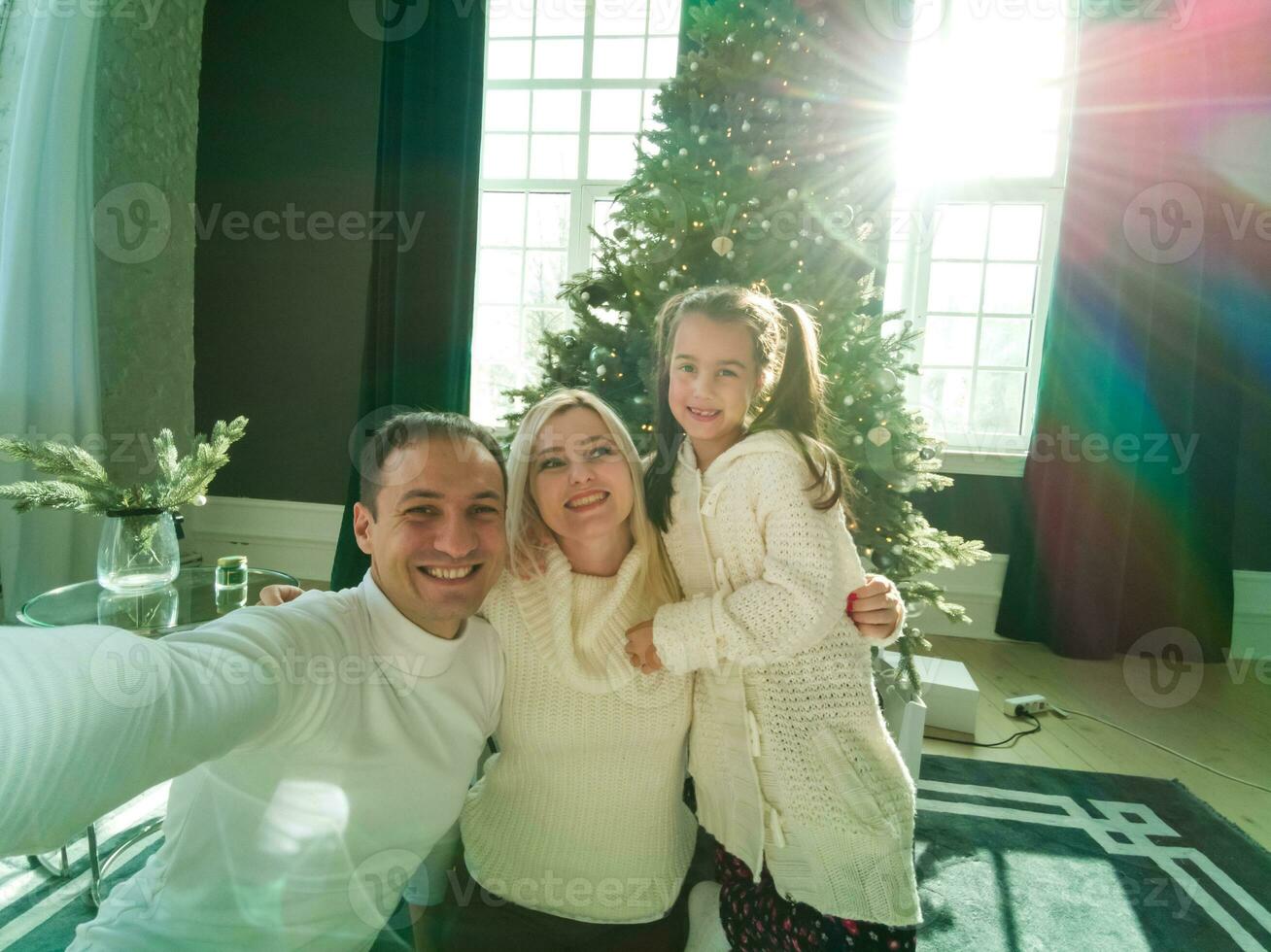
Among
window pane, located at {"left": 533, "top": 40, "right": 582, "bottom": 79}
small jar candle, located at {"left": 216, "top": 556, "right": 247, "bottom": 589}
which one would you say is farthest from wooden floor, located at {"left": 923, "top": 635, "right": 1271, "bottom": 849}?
window pane, located at {"left": 533, "top": 40, "right": 582, "bottom": 79}

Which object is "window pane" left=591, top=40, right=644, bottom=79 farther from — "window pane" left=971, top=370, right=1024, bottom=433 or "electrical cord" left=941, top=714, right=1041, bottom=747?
"electrical cord" left=941, top=714, right=1041, bottom=747

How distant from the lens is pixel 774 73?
224 centimetres

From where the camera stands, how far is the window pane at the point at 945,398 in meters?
3.77

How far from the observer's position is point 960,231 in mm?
3699

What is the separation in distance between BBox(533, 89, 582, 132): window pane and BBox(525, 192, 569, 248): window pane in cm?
37

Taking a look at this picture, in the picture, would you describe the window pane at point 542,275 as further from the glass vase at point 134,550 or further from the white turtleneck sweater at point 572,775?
the white turtleneck sweater at point 572,775

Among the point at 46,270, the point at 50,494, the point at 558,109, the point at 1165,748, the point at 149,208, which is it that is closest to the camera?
the point at 50,494

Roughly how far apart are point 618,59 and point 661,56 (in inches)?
9.3

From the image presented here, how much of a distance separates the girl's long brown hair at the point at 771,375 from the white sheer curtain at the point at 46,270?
2.83 meters

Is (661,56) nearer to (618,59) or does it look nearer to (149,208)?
(618,59)

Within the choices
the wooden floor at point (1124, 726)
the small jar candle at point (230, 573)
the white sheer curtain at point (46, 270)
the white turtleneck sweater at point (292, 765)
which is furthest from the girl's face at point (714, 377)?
the white sheer curtain at point (46, 270)

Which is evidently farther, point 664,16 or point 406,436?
point 664,16

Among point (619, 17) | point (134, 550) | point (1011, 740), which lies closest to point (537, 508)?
point (134, 550)

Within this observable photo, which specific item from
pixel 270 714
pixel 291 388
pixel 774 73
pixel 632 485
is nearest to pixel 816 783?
pixel 632 485
